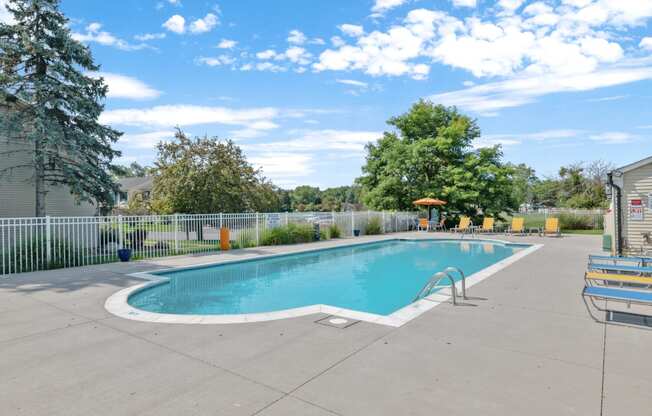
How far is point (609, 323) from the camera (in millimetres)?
4828

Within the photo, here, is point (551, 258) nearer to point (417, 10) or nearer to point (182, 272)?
point (417, 10)

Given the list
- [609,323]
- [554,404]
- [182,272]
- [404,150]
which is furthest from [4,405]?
[404,150]

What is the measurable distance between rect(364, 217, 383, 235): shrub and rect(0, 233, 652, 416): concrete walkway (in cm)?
1555

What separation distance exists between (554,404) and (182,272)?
9.10 m

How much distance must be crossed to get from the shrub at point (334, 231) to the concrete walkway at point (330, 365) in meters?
12.9

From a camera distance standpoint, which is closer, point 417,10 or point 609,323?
point 609,323

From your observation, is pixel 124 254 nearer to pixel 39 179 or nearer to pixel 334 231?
pixel 39 179

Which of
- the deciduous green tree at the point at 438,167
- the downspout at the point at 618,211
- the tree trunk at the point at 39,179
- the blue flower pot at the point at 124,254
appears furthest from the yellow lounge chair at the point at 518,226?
the tree trunk at the point at 39,179

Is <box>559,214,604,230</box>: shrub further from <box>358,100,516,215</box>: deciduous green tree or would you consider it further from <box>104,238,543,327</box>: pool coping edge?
<box>104,238,543,327</box>: pool coping edge

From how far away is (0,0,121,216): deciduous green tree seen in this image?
515 inches

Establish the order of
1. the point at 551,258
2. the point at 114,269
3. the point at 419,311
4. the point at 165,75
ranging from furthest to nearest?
the point at 165,75, the point at 551,258, the point at 114,269, the point at 419,311

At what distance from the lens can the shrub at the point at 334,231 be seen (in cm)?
1858

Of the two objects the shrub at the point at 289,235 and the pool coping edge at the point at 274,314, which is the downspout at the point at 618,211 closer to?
the pool coping edge at the point at 274,314

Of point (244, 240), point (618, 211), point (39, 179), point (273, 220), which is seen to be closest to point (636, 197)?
point (618, 211)
